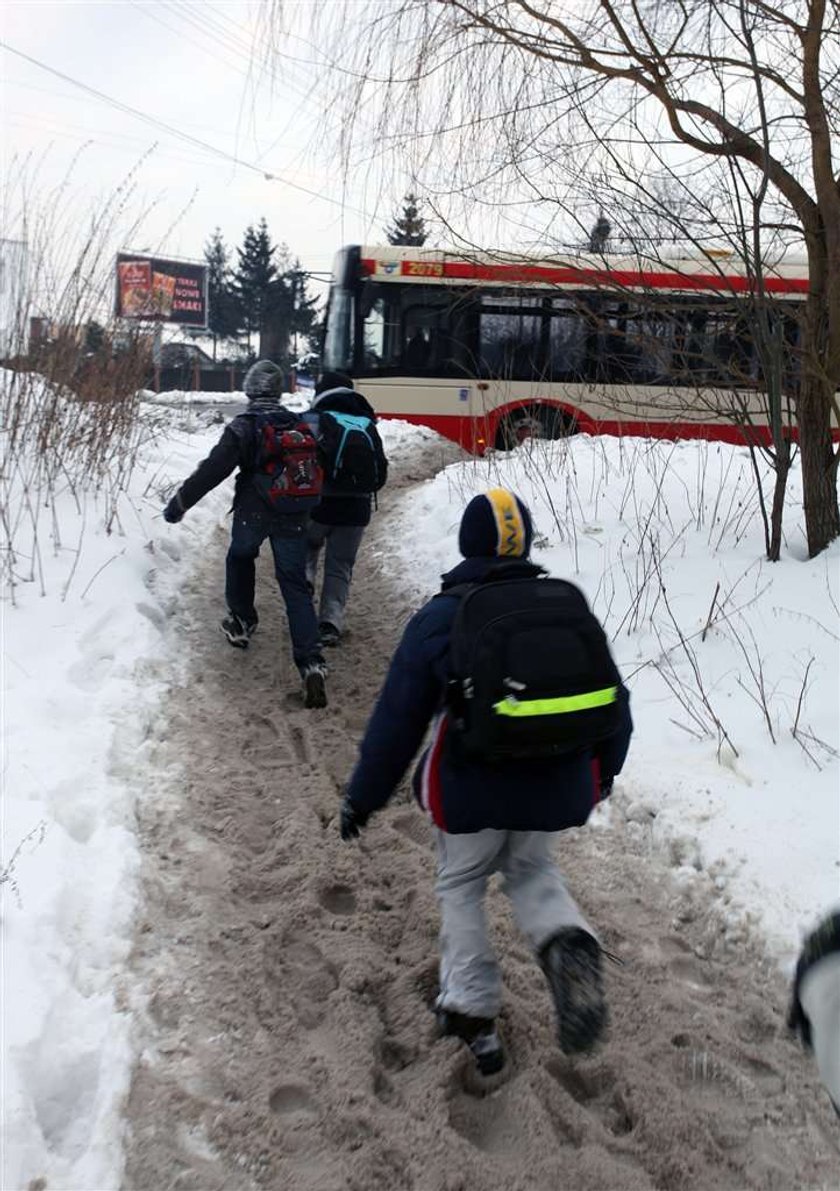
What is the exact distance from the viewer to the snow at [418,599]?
8.23 feet

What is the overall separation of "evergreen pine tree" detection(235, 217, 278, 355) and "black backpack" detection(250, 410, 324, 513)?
189 ft

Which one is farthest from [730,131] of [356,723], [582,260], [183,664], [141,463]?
[141,463]

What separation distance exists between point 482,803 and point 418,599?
4.53 m

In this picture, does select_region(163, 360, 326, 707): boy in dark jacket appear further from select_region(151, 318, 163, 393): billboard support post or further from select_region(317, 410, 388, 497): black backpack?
select_region(151, 318, 163, 393): billboard support post

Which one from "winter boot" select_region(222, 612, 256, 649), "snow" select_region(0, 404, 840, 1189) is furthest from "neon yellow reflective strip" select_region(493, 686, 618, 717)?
"winter boot" select_region(222, 612, 256, 649)

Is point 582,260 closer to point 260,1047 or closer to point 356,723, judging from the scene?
point 356,723

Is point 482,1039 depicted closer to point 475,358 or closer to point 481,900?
point 481,900

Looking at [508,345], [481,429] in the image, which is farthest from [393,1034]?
[508,345]

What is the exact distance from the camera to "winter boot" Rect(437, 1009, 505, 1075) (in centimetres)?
253

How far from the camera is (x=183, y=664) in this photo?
527 cm

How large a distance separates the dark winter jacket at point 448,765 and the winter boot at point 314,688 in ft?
8.22

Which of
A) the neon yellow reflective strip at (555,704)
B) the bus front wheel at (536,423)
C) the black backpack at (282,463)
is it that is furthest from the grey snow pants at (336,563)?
the bus front wheel at (536,423)

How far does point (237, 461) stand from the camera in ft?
17.1

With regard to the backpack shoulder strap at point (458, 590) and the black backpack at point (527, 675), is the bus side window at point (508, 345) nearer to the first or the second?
the backpack shoulder strap at point (458, 590)
